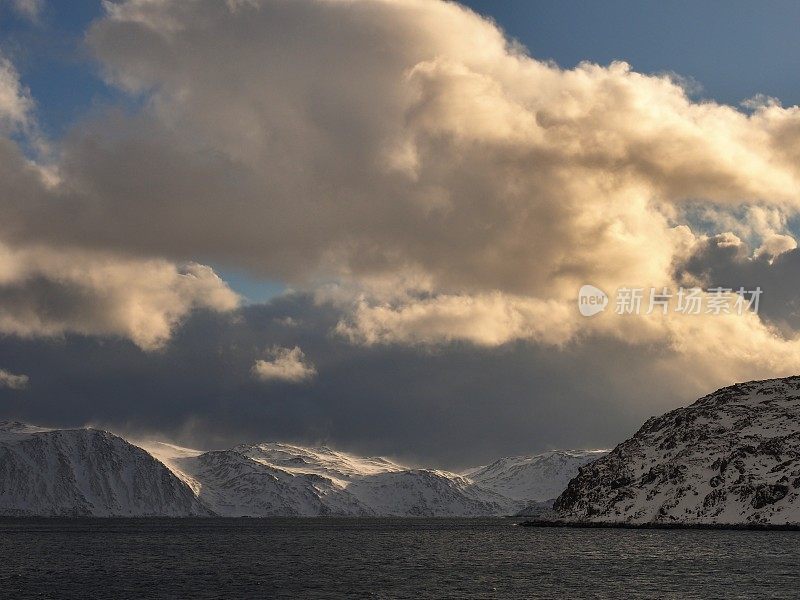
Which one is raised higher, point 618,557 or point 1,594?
point 618,557

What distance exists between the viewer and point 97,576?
148625 millimetres

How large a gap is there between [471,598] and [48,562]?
10488 cm

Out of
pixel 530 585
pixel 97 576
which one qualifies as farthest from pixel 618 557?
pixel 97 576

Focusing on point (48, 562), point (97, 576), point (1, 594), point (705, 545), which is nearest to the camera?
point (1, 594)

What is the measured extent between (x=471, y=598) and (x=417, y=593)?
27.0 feet

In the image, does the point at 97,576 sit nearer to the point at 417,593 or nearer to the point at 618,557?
the point at 417,593

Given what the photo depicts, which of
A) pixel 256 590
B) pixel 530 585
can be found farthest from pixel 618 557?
pixel 256 590

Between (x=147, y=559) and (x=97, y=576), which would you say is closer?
(x=97, y=576)

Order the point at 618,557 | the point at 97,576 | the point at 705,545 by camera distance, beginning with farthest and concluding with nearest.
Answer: the point at 705,545 < the point at 618,557 < the point at 97,576

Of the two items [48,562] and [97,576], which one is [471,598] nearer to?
[97,576]

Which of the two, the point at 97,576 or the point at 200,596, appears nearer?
the point at 200,596

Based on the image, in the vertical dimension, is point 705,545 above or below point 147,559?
above

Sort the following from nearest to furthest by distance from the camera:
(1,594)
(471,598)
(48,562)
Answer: (471,598)
(1,594)
(48,562)

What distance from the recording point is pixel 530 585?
419 feet
